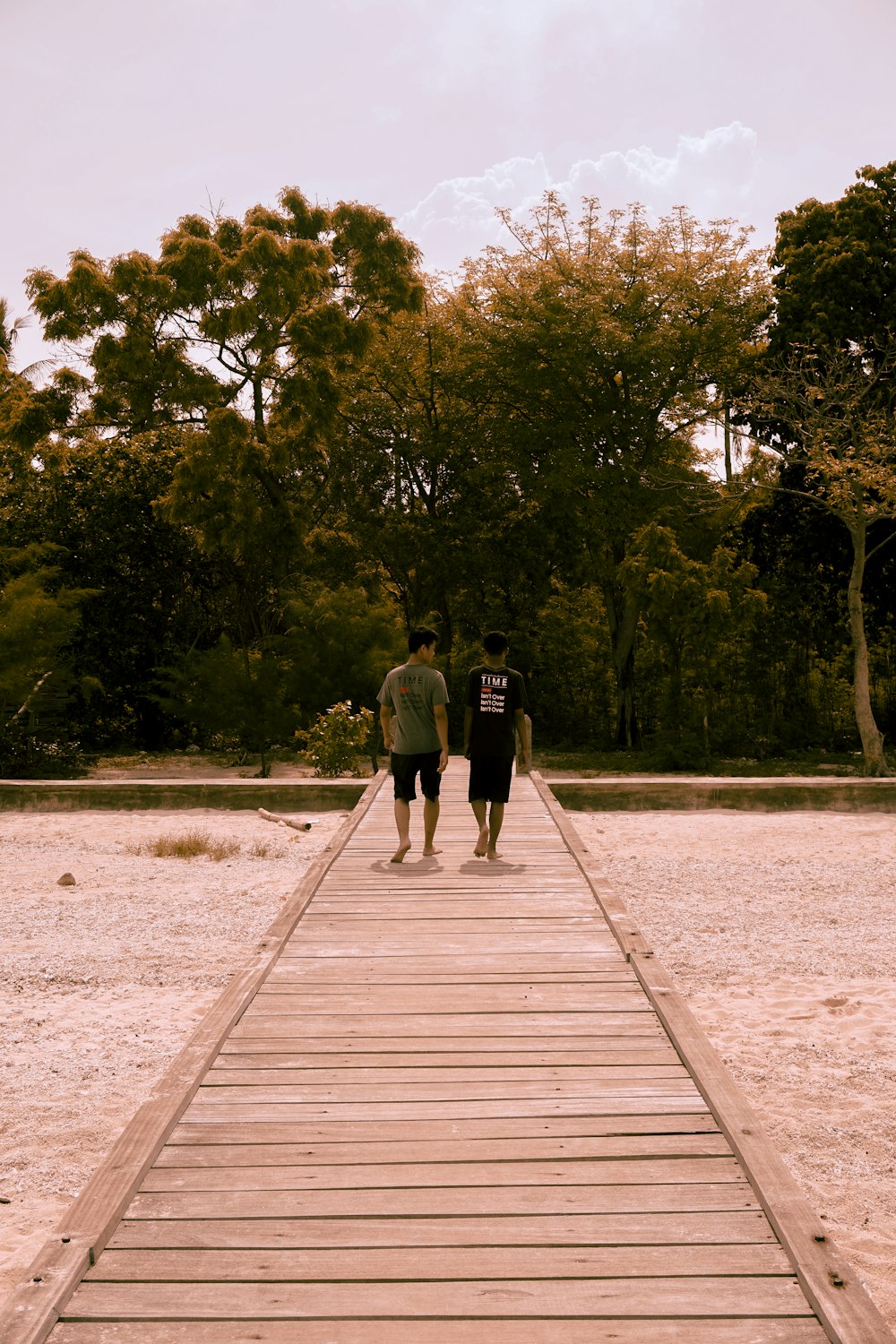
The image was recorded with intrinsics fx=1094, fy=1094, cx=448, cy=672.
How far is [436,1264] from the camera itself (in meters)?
2.56

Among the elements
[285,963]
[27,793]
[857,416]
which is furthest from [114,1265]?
[857,416]

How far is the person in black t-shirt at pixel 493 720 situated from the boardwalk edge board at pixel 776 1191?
2349mm

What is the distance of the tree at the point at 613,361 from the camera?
18.3m

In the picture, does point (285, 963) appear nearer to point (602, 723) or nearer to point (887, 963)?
point (887, 963)

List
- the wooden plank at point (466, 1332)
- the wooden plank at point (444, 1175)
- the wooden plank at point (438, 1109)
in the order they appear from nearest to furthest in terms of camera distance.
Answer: the wooden plank at point (466, 1332), the wooden plank at point (444, 1175), the wooden plank at point (438, 1109)

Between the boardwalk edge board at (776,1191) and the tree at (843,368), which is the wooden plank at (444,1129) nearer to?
the boardwalk edge board at (776,1191)

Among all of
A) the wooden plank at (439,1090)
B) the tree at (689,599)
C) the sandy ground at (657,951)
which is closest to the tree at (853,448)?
the tree at (689,599)

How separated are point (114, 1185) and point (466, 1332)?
109 cm

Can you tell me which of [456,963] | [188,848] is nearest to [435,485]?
[188,848]

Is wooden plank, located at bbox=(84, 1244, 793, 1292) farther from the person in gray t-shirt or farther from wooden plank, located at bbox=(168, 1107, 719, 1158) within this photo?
the person in gray t-shirt

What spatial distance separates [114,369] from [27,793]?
9806 millimetres

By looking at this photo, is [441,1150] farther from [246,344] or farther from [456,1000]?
[246,344]

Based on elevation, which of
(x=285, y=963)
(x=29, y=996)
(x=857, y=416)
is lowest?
(x=29, y=996)

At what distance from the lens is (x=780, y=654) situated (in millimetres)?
19109
